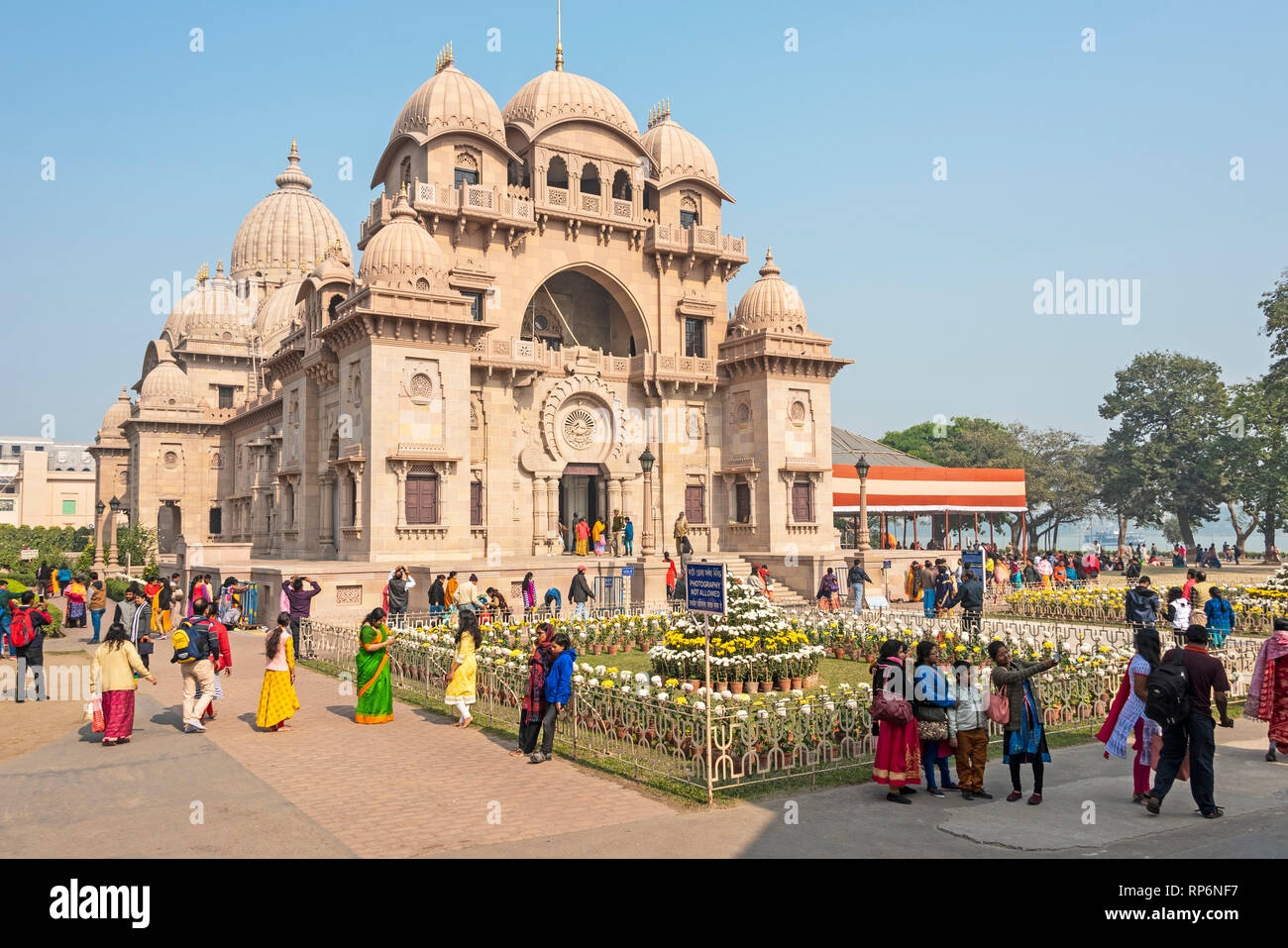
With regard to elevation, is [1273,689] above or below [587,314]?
below

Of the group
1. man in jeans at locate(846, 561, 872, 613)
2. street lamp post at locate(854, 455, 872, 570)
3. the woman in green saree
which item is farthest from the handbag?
street lamp post at locate(854, 455, 872, 570)

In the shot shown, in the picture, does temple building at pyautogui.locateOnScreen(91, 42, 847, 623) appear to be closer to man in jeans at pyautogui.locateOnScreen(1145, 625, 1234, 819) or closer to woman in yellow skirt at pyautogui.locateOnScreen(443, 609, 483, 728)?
woman in yellow skirt at pyautogui.locateOnScreen(443, 609, 483, 728)

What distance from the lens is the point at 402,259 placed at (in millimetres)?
28328

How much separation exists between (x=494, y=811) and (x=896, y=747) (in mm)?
3976

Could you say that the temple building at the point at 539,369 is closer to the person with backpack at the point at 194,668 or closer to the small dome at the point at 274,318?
the small dome at the point at 274,318

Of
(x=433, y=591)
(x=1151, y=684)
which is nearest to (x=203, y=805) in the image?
(x=1151, y=684)

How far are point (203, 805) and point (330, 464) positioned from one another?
835 inches

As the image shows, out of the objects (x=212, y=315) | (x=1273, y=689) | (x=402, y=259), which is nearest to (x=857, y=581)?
(x=1273, y=689)

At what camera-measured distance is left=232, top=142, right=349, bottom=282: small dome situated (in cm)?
5897

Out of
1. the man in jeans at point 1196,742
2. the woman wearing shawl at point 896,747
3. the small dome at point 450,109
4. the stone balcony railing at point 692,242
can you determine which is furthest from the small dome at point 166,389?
the man in jeans at point 1196,742

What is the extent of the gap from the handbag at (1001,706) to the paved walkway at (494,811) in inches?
33.1

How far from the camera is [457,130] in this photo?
32500 mm

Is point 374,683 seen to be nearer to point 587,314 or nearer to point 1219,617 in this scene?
point 1219,617

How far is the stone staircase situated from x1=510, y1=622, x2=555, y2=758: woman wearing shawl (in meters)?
19.0
